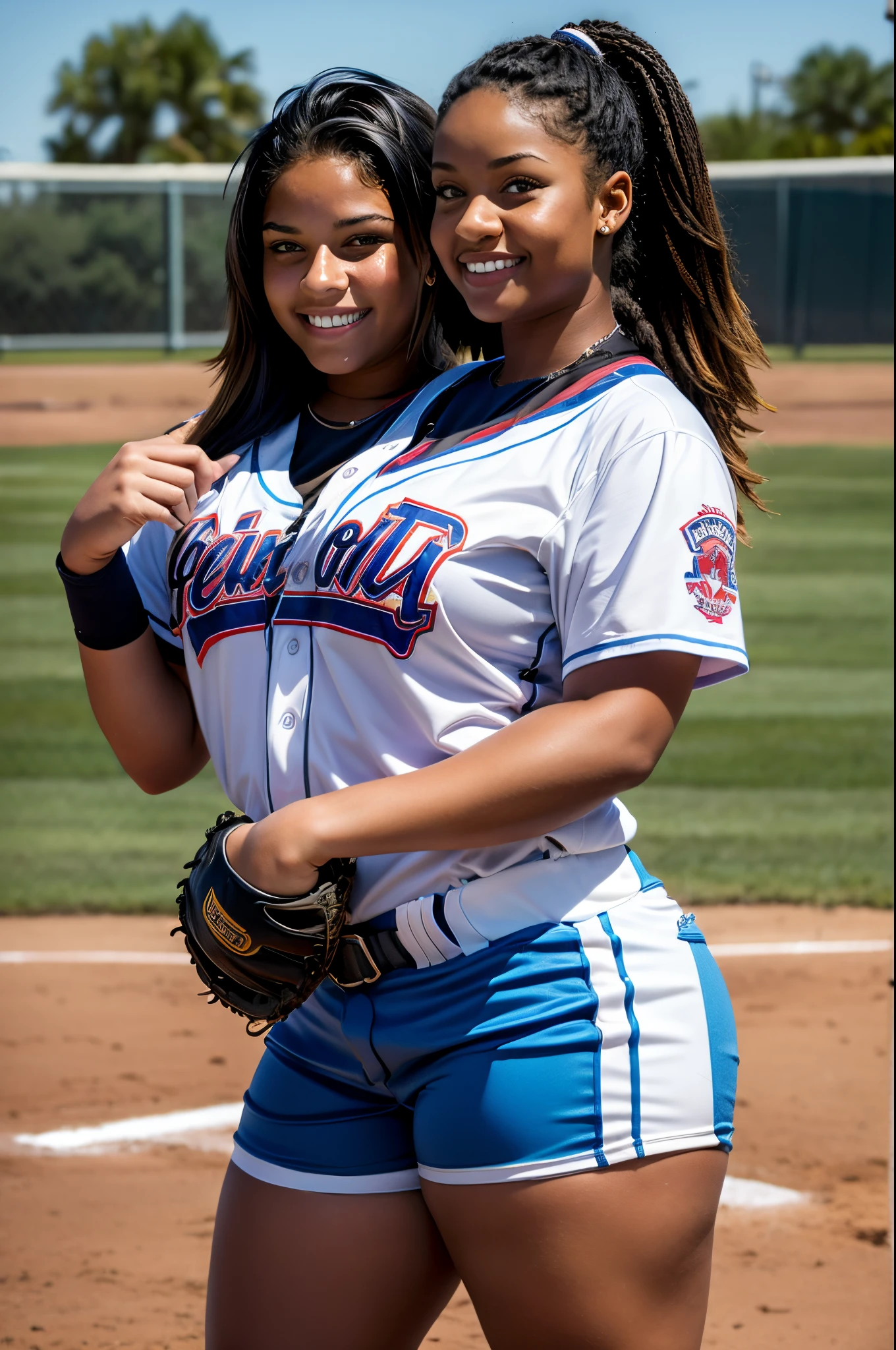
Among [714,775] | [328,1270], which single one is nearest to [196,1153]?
[328,1270]

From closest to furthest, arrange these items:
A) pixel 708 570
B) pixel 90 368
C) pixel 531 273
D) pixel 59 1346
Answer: pixel 708 570
pixel 531 273
pixel 59 1346
pixel 90 368

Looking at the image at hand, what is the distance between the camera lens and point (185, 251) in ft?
58.7

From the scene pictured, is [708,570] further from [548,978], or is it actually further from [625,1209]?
[625,1209]

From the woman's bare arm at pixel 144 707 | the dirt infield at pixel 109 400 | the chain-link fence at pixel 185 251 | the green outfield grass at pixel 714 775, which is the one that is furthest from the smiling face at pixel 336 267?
the dirt infield at pixel 109 400

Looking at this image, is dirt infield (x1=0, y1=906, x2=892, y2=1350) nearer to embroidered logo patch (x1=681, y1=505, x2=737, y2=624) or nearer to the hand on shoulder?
the hand on shoulder

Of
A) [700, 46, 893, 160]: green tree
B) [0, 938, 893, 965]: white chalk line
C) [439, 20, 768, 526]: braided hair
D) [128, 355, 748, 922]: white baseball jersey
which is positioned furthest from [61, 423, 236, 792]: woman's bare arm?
[700, 46, 893, 160]: green tree

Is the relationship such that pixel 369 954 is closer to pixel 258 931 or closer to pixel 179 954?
pixel 258 931

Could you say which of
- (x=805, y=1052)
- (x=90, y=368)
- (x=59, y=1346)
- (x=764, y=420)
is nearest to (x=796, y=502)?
(x=764, y=420)

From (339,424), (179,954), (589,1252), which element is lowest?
(179,954)

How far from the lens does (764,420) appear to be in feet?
63.5

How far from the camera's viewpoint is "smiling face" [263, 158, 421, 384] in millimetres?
1771

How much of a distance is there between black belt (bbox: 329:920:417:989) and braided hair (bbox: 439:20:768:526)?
1.96 ft

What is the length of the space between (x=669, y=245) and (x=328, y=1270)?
1200 mm

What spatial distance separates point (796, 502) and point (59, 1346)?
16636 mm
